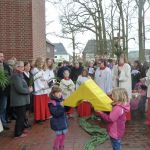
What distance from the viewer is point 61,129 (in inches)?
304

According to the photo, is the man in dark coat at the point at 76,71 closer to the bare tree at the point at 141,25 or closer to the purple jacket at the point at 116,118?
the purple jacket at the point at 116,118

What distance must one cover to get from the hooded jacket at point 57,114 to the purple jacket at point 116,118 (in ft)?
3.37

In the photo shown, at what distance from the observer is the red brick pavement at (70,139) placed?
29.3 feet

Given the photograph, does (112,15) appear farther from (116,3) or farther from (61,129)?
(61,129)

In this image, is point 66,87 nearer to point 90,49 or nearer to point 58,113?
point 58,113

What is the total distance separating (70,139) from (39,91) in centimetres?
242

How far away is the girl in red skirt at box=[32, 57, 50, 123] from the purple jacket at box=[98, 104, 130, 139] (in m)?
5.00

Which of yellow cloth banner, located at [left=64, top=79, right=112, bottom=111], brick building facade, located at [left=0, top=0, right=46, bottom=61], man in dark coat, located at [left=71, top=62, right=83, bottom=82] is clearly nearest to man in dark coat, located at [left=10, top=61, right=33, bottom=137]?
yellow cloth banner, located at [left=64, top=79, right=112, bottom=111]

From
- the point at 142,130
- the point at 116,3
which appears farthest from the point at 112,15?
the point at 142,130

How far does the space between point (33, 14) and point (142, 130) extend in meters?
7.89

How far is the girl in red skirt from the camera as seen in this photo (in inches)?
460

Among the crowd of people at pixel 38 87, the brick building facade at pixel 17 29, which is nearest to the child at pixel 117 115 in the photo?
the crowd of people at pixel 38 87

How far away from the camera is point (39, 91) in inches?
464

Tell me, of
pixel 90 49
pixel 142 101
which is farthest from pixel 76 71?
pixel 90 49
